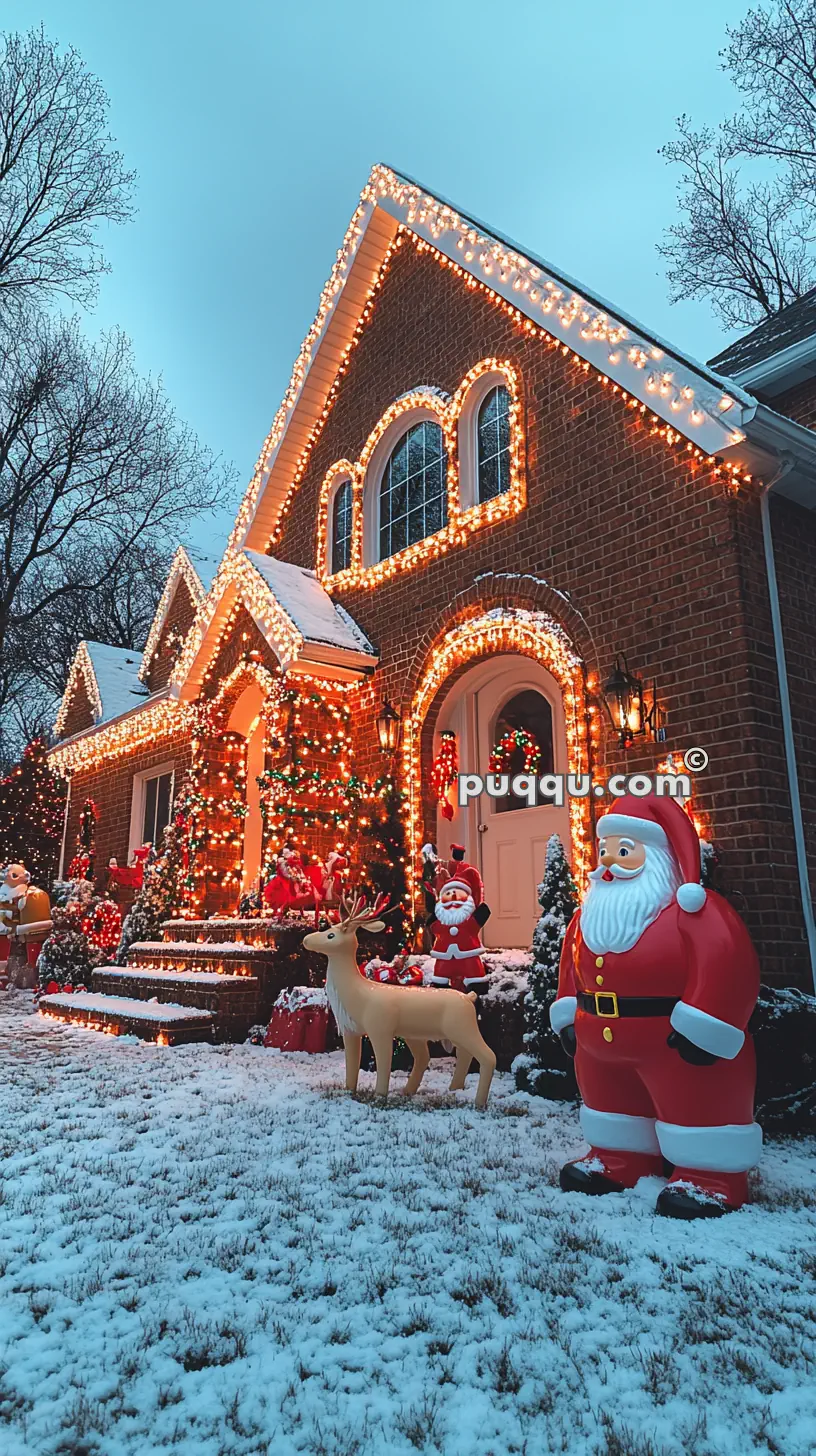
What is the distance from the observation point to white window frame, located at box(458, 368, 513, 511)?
905cm

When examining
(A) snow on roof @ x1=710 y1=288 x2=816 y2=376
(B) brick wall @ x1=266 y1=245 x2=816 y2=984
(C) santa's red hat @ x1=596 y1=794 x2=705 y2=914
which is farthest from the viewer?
(A) snow on roof @ x1=710 y1=288 x2=816 y2=376

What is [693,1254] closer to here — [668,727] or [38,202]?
[668,727]

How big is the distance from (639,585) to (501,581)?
1.73 m

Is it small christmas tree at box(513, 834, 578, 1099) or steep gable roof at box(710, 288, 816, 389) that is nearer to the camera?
small christmas tree at box(513, 834, 578, 1099)

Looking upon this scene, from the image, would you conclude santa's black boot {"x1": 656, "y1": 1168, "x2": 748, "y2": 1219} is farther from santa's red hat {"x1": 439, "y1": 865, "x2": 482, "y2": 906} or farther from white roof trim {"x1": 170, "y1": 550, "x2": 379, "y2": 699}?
white roof trim {"x1": 170, "y1": 550, "x2": 379, "y2": 699}

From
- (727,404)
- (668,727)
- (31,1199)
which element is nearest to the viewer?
(31,1199)

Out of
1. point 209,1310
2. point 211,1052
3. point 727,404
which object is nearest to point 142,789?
point 211,1052

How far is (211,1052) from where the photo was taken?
7.49 metres

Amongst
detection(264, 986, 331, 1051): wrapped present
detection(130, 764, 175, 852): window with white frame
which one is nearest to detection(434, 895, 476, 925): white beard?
detection(264, 986, 331, 1051): wrapped present

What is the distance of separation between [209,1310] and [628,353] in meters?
7.04

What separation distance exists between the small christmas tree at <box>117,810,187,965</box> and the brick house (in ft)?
1.71

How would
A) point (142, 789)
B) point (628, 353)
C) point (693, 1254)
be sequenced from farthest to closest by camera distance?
point (142, 789) < point (628, 353) < point (693, 1254)

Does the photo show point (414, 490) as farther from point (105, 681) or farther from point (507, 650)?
point (105, 681)

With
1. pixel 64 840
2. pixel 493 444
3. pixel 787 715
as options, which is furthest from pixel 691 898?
pixel 64 840
